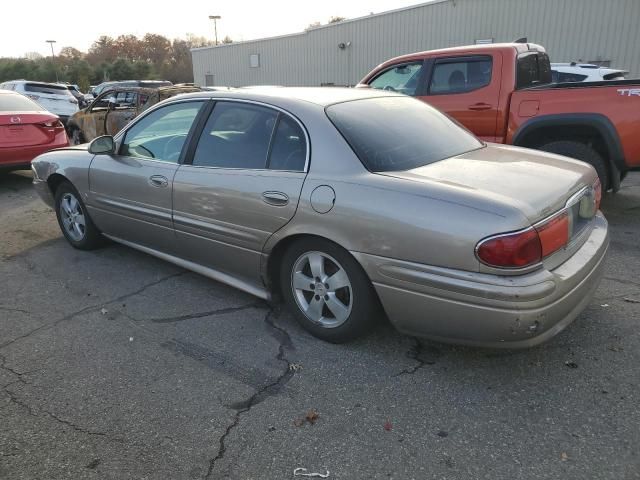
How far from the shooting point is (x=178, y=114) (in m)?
4.12

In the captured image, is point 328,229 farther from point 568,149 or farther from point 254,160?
point 568,149

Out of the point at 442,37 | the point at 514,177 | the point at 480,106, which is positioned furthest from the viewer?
the point at 442,37

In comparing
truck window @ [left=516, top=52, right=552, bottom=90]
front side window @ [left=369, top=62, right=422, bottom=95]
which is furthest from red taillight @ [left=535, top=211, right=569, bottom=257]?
front side window @ [left=369, top=62, right=422, bottom=95]

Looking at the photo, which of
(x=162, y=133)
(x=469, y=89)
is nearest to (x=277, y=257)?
(x=162, y=133)

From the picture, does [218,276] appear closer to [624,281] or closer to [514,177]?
[514,177]

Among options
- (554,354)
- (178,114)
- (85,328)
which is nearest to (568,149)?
(554,354)

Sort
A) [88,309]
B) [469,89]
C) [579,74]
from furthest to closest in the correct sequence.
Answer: [579,74] → [469,89] → [88,309]

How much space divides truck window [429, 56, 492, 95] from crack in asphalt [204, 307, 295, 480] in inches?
170

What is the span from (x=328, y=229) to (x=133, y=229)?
7.23 feet

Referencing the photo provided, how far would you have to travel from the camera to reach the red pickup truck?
206 inches

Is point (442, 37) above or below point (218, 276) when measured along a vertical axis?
above

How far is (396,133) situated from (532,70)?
413 centimetres

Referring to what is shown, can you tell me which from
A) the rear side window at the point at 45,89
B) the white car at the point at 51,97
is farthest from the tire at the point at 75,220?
the rear side window at the point at 45,89

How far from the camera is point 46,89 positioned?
16.3m
